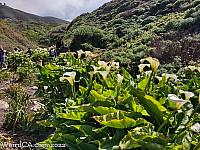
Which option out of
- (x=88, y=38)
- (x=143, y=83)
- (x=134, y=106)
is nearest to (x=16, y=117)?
(x=143, y=83)

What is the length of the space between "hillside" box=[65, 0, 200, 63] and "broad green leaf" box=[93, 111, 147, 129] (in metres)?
9.06

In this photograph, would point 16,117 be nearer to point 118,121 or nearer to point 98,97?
point 98,97

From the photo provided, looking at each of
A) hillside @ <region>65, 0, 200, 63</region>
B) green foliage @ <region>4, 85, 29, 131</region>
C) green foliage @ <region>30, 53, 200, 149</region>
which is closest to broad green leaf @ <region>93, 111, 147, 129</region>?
green foliage @ <region>30, 53, 200, 149</region>

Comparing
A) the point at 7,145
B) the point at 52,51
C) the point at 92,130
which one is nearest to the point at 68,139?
the point at 92,130

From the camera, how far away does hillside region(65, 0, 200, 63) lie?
1305cm

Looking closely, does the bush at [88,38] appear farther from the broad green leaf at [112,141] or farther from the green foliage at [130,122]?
the broad green leaf at [112,141]

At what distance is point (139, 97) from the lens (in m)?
2.93

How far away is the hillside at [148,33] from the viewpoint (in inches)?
514

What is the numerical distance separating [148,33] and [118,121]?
666 inches

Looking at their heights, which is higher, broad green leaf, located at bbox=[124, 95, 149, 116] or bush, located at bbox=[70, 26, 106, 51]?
bush, located at bbox=[70, 26, 106, 51]

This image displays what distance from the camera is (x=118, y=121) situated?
268cm

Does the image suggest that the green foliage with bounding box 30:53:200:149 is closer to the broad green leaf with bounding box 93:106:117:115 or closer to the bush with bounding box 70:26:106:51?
the broad green leaf with bounding box 93:106:117:115

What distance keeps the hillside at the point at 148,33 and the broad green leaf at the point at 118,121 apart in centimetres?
906

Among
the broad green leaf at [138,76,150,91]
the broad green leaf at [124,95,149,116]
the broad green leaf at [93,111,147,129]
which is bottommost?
the broad green leaf at [93,111,147,129]
